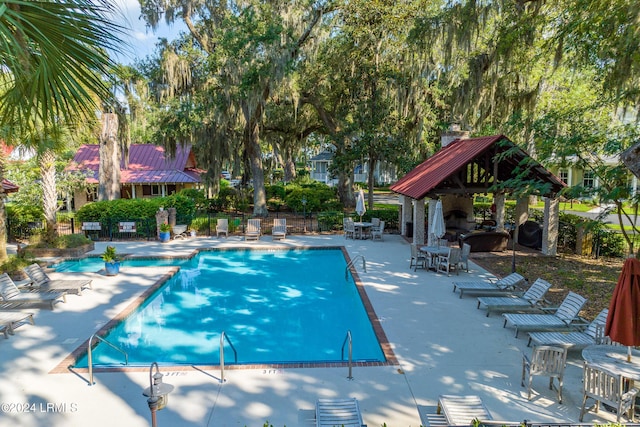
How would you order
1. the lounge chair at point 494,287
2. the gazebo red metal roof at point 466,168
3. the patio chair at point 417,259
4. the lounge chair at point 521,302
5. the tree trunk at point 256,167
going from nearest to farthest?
the lounge chair at point 521,302, the lounge chair at point 494,287, the patio chair at point 417,259, the gazebo red metal roof at point 466,168, the tree trunk at point 256,167

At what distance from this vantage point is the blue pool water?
8219mm

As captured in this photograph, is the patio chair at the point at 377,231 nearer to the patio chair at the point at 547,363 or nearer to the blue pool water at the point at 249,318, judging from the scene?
the blue pool water at the point at 249,318

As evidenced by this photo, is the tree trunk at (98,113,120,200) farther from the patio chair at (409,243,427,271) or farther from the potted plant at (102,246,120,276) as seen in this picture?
the patio chair at (409,243,427,271)

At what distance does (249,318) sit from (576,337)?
661 centimetres

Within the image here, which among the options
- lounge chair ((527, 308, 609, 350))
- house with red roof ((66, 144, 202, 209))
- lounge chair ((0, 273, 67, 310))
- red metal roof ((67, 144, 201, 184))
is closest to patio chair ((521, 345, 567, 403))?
lounge chair ((527, 308, 609, 350))

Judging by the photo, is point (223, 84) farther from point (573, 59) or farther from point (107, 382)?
point (107, 382)

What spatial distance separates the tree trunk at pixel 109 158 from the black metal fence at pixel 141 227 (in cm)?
301

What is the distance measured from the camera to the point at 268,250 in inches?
666

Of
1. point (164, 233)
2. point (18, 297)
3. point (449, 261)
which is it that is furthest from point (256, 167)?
point (18, 297)

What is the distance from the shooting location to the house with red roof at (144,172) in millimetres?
28109

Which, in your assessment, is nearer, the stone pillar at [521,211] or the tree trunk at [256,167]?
the stone pillar at [521,211]

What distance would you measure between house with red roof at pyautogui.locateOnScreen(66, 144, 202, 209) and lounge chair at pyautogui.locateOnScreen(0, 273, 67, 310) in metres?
18.7

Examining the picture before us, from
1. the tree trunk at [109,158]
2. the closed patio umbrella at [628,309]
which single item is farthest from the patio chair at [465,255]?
the tree trunk at [109,158]

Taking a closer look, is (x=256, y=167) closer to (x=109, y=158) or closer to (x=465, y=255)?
(x=109, y=158)
